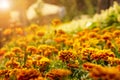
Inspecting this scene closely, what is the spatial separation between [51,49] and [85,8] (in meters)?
14.2

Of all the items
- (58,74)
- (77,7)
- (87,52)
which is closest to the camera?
(58,74)

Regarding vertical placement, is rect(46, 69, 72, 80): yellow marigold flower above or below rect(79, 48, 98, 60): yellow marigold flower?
below

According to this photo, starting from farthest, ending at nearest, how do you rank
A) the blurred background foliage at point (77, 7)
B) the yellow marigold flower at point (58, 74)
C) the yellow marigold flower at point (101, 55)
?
the blurred background foliage at point (77, 7) → the yellow marigold flower at point (101, 55) → the yellow marigold flower at point (58, 74)

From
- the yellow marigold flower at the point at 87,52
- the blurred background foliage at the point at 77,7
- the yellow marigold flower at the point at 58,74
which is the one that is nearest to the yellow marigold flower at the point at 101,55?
the yellow marigold flower at the point at 87,52

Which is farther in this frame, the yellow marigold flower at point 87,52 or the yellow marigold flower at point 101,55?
the yellow marigold flower at point 87,52

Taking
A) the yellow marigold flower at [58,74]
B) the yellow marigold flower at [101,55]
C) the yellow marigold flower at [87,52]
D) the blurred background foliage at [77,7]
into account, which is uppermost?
the blurred background foliage at [77,7]

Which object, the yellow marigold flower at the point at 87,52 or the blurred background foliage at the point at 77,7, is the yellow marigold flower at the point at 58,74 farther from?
the blurred background foliage at the point at 77,7

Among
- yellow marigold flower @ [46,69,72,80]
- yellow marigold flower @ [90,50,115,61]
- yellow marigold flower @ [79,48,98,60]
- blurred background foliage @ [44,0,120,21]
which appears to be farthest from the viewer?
blurred background foliage @ [44,0,120,21]

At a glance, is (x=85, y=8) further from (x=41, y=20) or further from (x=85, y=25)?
(x=85, y=25)

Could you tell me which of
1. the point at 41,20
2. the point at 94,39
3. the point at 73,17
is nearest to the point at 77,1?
the point at 73,17

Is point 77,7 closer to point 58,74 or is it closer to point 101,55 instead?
point 101,55

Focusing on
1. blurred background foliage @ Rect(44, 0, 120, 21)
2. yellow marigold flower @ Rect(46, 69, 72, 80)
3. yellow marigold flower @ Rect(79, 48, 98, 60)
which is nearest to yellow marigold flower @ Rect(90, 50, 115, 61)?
yellow marigold flower @ Rect(79, 48, 98, 60)

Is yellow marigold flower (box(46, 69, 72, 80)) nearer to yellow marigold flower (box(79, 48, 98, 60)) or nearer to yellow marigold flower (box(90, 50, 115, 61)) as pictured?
yellow marigold flower (box(90, 50, 115, 61))

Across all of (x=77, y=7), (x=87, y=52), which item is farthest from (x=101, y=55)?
(x=77, y=7)
